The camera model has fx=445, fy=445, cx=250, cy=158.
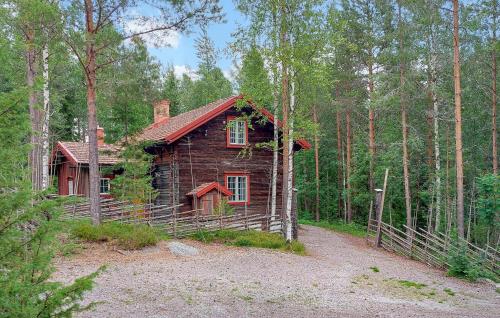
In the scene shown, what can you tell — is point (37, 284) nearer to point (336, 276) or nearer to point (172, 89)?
point (336, 276)

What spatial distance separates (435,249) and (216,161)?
9775 millimetres

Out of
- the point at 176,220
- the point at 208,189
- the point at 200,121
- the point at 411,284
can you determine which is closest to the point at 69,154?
the point at 200,121

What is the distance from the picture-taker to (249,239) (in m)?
15.2

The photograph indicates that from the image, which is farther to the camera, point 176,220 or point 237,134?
point 237,134

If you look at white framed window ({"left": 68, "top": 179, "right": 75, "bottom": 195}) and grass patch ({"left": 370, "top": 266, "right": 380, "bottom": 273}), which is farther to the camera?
white framed window ({"left": 68, "top": 179, "right": 75, "bottom": 195})

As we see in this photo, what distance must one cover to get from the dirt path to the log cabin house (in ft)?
15.8

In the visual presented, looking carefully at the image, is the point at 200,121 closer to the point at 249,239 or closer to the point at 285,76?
the point at 285,76

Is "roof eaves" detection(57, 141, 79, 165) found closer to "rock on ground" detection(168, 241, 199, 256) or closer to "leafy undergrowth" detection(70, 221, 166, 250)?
"leafy undergrowth" detection(70, 221, 166, 250)

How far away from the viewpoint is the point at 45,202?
12.2 ft

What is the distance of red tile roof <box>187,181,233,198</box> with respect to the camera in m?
18.8

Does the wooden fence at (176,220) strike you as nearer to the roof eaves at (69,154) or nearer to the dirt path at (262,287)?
the dirt path at (262,287)

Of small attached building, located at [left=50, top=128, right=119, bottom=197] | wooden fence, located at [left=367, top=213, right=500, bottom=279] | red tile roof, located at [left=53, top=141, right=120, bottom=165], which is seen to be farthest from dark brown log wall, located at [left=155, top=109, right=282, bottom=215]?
wooden fence, located at [left=367, top=213, right=500, bottom=279]

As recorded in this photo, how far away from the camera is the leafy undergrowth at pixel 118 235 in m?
13.2

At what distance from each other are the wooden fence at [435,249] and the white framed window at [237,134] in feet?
23.4
